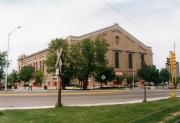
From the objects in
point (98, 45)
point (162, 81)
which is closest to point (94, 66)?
point (98, 45)

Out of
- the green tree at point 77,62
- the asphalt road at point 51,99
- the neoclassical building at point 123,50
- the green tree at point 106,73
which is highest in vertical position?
the neoclassical building at point 123,50

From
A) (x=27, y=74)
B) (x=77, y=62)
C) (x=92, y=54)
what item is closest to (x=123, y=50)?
(x=27, y=74)

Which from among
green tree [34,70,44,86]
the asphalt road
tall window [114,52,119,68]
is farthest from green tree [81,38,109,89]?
the asphalt road

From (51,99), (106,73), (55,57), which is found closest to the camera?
(51,99)

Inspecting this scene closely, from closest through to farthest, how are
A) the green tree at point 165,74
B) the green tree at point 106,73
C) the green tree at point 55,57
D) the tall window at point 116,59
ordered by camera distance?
the green tree at point 55,57 → the green tree at point 106,73 → the tall window at point 116,59 → the green tree at point 165,74

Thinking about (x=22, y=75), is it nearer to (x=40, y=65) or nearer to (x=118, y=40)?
(x=40, y=65)

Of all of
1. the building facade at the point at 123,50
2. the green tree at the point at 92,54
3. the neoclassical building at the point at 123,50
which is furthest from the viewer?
the building facade at the point at 123,50

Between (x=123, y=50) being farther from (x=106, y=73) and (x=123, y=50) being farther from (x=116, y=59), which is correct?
(x=106, y=73)

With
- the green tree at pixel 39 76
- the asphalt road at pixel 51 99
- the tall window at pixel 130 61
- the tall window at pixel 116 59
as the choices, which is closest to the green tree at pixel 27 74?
the green tree at pixel 39 76

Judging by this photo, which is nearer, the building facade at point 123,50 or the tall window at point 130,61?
the building facade at point 123,50

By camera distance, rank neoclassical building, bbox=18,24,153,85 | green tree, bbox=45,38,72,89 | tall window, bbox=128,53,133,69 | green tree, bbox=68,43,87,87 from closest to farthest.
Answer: green tree, bbox=45,38,72,89 → green tree, bbox=68,43,87,87 → neoclassical building, bbox=18,24,153,85 → tall window, bbox=128,53,133,69

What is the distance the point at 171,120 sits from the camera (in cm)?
1431

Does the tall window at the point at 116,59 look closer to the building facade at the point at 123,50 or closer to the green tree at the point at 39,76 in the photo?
the building facade at the point at 123,50

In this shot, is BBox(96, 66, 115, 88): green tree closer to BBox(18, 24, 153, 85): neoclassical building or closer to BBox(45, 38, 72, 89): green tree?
BBox(45, 38, 72, 89): green tree
